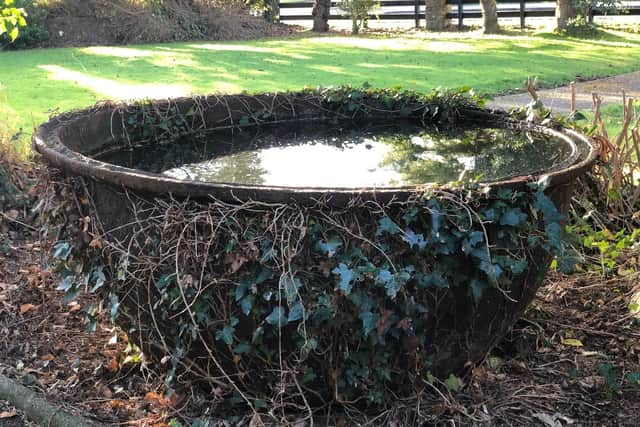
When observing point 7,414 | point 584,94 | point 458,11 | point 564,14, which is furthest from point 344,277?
point 458,11

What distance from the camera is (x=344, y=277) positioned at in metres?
2.47

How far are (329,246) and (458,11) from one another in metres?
22.9

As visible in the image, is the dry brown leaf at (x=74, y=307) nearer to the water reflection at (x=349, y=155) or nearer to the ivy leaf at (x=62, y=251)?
the water reflection at (x=349, y=155)

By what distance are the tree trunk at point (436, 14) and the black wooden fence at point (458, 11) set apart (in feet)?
1.47

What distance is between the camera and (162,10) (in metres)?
21.3

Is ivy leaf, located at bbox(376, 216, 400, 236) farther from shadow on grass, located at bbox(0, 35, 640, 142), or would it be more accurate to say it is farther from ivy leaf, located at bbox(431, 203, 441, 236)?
shadow on grass, located at bbox(0, 35, 640, 142)

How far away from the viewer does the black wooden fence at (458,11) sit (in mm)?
23406

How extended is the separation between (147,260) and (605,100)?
8.84 m

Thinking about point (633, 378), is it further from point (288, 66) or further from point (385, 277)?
point (288, 66)

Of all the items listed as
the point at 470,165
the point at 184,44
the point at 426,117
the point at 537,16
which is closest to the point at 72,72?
the point at 184,44

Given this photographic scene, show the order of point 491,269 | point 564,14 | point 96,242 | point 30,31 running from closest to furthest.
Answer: point 491,269
point 96,242
point 30,31
point 564,14

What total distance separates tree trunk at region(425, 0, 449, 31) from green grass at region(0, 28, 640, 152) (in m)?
3.46

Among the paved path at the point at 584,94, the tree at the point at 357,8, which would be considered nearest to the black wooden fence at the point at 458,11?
the tree at the point at 357,8

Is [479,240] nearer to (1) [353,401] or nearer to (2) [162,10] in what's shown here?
(1) [353,401]
